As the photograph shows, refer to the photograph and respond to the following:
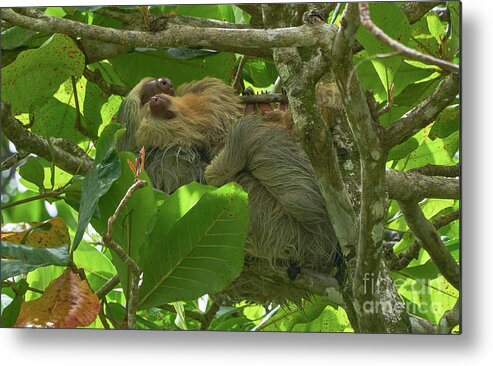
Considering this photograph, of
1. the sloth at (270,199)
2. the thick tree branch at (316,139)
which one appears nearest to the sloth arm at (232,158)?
the sloth at (270,199)

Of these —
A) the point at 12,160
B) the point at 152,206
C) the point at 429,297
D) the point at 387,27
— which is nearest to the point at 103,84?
the point at 12,160

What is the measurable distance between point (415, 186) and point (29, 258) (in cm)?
124

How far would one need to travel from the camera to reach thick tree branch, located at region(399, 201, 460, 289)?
261cm

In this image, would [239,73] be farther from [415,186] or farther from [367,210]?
[367,210]

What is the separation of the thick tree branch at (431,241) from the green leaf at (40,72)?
3.98 feet

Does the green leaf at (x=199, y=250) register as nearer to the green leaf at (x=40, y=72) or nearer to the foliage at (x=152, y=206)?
the foliage at (x=152, y=206)

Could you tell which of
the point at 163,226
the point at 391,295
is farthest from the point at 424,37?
the point at 163,226

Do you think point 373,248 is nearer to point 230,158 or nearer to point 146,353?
point 230,158

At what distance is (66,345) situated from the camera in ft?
9.62

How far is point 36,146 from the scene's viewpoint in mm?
2951

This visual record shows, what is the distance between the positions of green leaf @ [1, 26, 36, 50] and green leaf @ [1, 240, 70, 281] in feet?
2.64

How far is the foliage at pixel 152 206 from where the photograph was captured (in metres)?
2.54

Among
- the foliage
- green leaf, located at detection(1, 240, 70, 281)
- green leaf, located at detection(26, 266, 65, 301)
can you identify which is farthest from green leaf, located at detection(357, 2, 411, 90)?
green leaf, located at detection(26, 266, 65, 301)

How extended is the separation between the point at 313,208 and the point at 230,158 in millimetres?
318
